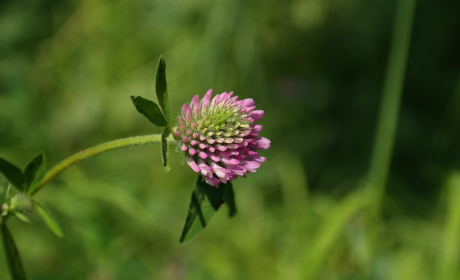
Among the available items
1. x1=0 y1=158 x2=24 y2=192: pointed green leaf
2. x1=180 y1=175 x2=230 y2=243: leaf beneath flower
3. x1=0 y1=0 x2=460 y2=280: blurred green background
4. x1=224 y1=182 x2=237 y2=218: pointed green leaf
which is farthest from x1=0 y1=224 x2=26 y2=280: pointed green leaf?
x1=0 y1=0 x2=460 y2=280: blurred green background

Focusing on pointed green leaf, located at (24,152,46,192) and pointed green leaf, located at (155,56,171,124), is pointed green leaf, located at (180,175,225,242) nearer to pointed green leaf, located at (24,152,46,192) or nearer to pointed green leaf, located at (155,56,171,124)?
pointed green leaf, located at (155,56,171,124)

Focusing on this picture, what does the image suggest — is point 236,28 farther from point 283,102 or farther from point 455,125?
point 455,125

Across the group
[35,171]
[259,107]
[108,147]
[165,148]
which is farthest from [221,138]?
[259,107]

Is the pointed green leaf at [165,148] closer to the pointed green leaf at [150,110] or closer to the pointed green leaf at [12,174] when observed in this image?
the pointed green leaf at [150,110]

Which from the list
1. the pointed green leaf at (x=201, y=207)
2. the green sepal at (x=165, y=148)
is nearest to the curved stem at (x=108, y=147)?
the green sepal at (x=165, y=148)

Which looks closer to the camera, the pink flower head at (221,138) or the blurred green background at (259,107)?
the pink flower head at (221,138)

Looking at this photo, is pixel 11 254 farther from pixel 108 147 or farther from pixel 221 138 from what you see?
pixel 221 138

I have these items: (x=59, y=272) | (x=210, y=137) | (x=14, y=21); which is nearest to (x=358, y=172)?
(x=59, y=272)
